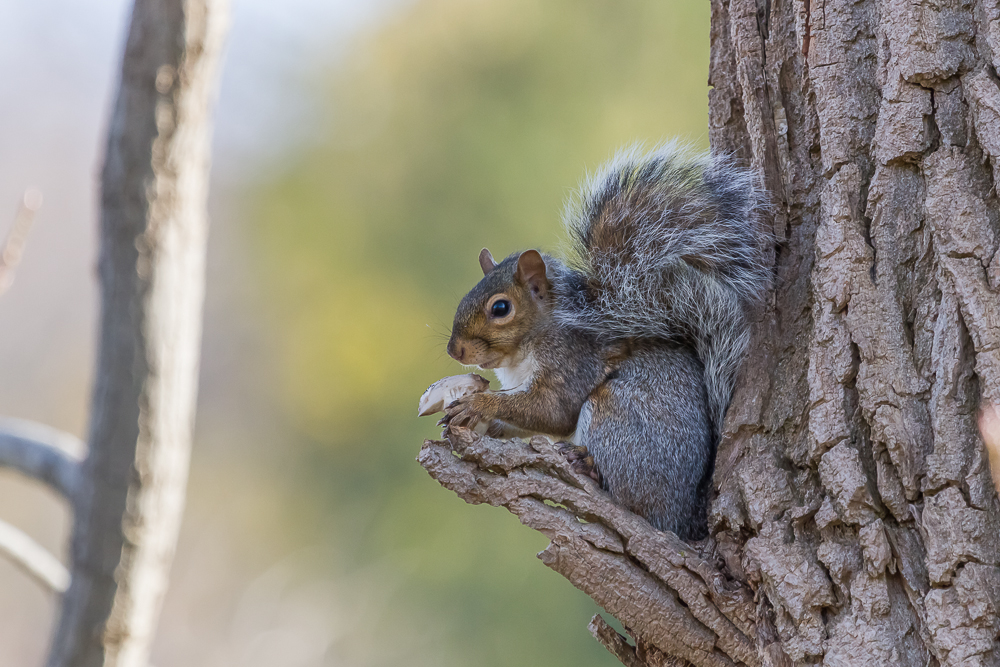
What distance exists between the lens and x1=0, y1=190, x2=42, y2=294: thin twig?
1.48 metres

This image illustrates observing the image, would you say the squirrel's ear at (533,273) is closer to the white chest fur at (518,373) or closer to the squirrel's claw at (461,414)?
the white chest fur at (518,373)

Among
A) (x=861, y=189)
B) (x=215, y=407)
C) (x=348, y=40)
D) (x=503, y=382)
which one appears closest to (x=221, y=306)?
(x=215, y=407)

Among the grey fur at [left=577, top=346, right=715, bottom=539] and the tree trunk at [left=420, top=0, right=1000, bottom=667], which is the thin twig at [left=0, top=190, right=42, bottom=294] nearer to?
the tree trunk at [left=420, top=0, right=1000, bottom=667]

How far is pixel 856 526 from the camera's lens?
104 cm

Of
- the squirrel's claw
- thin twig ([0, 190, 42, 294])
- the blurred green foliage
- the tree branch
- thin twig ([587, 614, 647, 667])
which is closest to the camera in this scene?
the tree branch

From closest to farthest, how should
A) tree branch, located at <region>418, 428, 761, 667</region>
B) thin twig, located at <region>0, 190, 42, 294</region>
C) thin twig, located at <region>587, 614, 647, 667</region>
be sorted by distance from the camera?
tree branch, located at <region>418, 428, 761, 667</region>
thin twig, located at <region>587, 614, 647, 667</region>
thin twig, located at <region>0, 190, 42, 294</region>

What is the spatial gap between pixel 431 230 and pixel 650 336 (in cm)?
457

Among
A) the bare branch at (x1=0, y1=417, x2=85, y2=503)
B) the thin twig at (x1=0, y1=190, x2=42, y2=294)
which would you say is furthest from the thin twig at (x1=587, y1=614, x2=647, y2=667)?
the thin twig at (x1=0, y1=190, x2=42, y2=294)

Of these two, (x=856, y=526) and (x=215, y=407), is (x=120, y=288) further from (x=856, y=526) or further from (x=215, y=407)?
(x=215, y=407)

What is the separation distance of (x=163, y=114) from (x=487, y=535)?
4.75 metres

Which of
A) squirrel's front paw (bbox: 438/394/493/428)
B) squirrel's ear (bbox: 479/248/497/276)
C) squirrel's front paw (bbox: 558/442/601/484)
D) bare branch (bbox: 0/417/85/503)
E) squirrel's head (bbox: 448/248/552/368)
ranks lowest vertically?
squirrel's front paw (bbox: 558/442/601/484)

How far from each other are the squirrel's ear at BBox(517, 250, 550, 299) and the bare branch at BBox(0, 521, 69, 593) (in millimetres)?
1036

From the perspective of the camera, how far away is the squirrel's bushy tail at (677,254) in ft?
4.17

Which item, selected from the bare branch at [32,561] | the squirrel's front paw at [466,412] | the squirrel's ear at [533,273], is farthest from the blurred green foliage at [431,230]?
the squirrel's front paw at [466,412]
